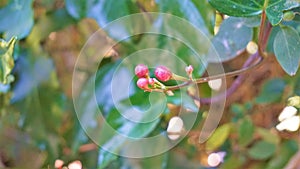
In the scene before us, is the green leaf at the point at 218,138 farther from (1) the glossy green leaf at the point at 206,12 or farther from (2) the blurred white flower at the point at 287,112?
(1) the glossy green leaf at the point at 206,12

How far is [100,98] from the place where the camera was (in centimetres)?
79

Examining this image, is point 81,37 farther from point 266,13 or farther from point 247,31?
point 266,13

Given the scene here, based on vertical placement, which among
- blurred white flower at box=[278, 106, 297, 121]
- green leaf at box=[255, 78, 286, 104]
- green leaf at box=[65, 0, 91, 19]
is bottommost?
blurred white flower at box=[278, 106, 297, 121]

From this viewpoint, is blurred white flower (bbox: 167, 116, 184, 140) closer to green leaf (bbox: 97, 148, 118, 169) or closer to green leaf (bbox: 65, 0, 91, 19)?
green leaf (bbox: 97, 148, 118, 169)

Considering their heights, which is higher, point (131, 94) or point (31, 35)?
point (31, 35)

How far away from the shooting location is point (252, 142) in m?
0.97

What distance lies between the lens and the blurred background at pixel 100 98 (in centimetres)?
72

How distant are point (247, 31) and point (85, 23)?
0.32 m

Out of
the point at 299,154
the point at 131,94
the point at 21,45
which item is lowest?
the point at 299,154

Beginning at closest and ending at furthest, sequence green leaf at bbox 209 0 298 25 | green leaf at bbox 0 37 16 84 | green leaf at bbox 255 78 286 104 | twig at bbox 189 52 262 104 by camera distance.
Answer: green leaf at bbox 209 0 298 25, green leaf at bbox 0 37 16 84, twig at bbox 189 52 262 104, green leaf at bbox 255 78 286 104

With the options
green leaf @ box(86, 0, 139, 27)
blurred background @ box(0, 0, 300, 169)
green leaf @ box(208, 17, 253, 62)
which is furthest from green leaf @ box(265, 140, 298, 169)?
green leaf @ box(86, 0, 139, 27)

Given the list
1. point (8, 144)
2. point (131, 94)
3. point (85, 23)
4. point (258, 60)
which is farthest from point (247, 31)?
point (8, 144)

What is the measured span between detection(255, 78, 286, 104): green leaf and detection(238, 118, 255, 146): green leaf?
0.15ft

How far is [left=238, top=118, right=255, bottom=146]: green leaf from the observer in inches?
36.4
